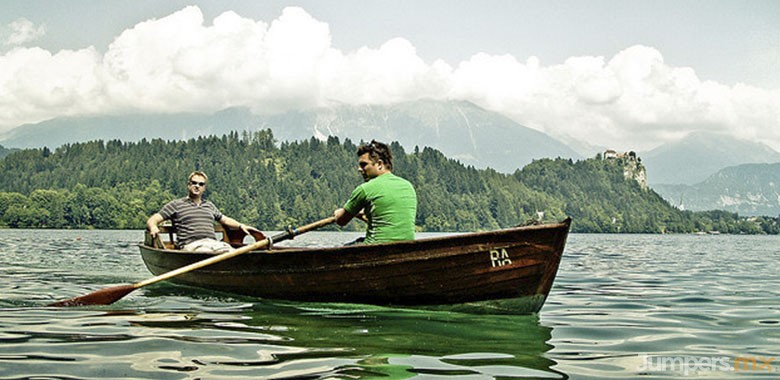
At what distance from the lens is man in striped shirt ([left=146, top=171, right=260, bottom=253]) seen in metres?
13.5

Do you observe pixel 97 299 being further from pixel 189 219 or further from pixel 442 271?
pixel 442 271

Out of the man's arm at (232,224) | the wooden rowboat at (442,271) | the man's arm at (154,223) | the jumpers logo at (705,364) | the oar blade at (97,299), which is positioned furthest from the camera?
the man's arm at (232,224)

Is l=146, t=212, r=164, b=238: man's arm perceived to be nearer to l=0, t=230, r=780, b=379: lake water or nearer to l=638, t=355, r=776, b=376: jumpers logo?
l=0, t=230, r=780, b=379: lake water

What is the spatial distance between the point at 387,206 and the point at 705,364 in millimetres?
4770

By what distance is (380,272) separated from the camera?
998 centimetres

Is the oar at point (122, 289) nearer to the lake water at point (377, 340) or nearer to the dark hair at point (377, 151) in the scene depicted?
the lake water at point (377, 340)

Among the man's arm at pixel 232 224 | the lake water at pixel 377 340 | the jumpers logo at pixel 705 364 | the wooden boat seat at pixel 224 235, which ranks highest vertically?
the man's arm at pixel 232 224

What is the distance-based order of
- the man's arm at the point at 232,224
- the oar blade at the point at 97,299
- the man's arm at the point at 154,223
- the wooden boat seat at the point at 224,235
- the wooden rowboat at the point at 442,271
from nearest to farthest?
the wooden rowboat at the point at 442,271
the oar blade at the point at 97,299
the man's arm at the point at 154,223
the man's arm at the point at 232,224
the wooden boat seat at the point at 224,235

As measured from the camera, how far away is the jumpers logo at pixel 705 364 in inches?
264

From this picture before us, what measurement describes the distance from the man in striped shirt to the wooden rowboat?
3.06 metres

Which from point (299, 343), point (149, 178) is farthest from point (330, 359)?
point (149, 178)

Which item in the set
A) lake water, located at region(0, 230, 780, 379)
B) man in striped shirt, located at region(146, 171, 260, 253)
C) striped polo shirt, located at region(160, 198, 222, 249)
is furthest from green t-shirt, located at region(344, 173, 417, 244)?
striped polo shirt, located at region(160, 198, 222, 249)

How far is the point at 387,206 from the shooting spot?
1025cm

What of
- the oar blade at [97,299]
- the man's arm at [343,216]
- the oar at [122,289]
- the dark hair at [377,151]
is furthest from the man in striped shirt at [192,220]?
the dark hair at [377,151]
